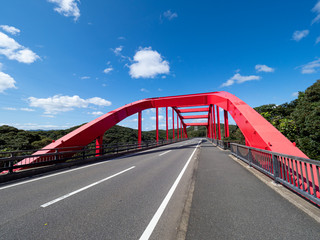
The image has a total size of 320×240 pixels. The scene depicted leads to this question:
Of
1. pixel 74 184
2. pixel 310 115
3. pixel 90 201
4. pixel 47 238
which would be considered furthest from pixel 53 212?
pixel 310 115

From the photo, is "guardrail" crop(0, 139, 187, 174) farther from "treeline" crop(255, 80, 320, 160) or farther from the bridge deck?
"treeline" crop(255, 80, 320, 160)

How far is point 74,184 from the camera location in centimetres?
492

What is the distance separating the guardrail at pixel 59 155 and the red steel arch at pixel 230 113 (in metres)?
0.86

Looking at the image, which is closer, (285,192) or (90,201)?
(90,201)

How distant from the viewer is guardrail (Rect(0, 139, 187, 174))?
605 cm

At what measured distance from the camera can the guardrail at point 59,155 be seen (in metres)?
6.05

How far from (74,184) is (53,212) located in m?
2.01

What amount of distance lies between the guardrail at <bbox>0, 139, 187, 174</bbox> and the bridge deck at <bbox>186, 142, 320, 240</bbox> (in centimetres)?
742

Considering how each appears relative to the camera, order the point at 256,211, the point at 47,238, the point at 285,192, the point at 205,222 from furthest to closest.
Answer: the point at 285,192 → the point at 256,211 → the point at 205,222 → the point at 47,238

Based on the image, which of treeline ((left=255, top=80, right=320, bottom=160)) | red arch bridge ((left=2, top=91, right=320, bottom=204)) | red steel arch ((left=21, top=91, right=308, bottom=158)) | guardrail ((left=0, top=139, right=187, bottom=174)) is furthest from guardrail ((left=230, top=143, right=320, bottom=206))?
guardrail ((left=0, top=139, right=187, bottom=174))

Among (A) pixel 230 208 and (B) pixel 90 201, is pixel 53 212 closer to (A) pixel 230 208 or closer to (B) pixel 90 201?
(B) pixel 90 201

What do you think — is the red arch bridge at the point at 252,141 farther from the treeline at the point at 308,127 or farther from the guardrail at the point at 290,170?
the treeline at the point at 308,127

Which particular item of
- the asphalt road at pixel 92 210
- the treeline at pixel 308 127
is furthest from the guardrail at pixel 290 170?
the treeline at pixel 308 127

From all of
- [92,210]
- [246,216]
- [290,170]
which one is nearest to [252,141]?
[290,170]
